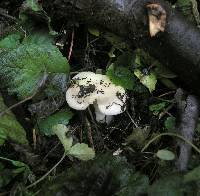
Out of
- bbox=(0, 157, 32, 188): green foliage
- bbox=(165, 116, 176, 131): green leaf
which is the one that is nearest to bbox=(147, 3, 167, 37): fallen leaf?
bbox=(165, 116, 176, 131): green leaf

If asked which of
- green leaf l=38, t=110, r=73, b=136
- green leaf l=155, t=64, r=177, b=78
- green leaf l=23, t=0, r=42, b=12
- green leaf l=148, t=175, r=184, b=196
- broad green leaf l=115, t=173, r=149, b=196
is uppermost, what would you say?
green leaf l=23, t=0, r=42, b=12

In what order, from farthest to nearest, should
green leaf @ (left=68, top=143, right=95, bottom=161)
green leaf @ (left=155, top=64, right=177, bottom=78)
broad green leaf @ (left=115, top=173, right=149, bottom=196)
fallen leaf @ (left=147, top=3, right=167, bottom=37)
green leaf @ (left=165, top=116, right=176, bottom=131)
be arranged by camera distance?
green leaf @ (left=155, top=64, right=177, bottom=78)
green leaf @ (left=165, top=116, right=176, bottom=131)
fallen leaf @ (left=147, top=3, right=167, bottom=37)
green leaf @ (left=68, top=143, right=95, bottom=161)
broad green leaf @ (left=115, top=173, right=149, bottom=196)

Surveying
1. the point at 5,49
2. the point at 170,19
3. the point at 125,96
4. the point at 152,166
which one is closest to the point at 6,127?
the point at 5,49

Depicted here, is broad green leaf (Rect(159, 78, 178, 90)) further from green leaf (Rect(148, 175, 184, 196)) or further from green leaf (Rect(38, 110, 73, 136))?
green leaf (Rect(148, 175, 184, 196))

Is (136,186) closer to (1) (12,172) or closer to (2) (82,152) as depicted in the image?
(2) (82,152)

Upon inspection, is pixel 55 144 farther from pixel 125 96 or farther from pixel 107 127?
pixel 125 96

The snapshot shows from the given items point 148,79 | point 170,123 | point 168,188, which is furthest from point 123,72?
point 168,188
